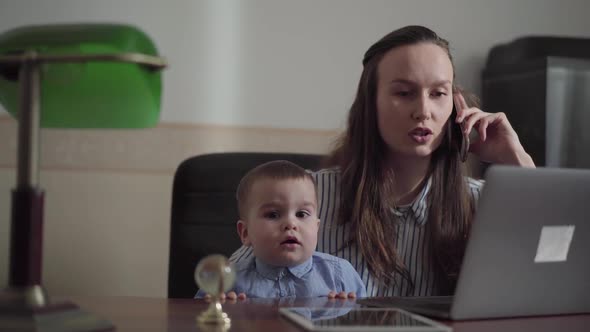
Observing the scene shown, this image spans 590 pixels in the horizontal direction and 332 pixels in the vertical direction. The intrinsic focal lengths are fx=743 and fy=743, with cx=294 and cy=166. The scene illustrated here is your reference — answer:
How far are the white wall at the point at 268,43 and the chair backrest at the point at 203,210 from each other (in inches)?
52.7

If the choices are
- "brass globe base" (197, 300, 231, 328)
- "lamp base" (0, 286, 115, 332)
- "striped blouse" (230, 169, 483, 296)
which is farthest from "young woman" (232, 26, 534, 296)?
"lamp base" (0, 286, 115, 332)

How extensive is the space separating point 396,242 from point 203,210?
17.9 inches

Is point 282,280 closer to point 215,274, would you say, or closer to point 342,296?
point 342,296

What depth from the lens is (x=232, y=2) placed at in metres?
3.11

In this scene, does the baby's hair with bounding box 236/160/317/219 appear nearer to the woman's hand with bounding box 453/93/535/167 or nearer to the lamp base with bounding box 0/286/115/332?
the woman's hand with bounding box 453/93/535/167

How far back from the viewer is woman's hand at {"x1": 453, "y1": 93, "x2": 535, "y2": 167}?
1.68 metres

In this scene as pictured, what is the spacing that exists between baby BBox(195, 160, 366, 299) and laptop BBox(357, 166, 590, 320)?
336 millimetres

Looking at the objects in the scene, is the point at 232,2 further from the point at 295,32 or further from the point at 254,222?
the point at 254,222

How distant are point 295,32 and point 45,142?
3.70 ft

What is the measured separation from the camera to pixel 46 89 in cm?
87

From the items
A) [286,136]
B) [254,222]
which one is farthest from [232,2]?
[254,222]

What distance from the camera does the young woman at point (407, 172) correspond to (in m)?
1.59

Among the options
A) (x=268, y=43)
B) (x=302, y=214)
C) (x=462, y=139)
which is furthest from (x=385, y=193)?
(x=268, y=43)

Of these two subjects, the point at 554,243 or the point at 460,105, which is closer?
the point at 554,243
